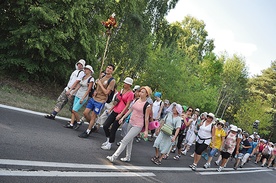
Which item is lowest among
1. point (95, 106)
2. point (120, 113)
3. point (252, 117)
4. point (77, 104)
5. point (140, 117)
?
point (77, 104)

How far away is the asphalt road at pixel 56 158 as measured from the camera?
3.62m

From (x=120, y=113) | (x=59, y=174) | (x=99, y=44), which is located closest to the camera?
(x=59, y=174)

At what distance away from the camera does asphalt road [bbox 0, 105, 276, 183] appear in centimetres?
362

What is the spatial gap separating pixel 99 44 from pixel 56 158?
8.53 metres

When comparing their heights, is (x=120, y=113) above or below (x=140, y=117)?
below

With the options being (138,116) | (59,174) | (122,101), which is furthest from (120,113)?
(59,174)

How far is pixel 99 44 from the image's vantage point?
12.0m

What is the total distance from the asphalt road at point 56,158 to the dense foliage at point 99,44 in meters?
4.23

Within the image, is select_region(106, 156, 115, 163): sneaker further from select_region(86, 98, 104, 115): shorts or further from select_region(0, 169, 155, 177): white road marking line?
select_region(86, 98, 104, 115): shorts

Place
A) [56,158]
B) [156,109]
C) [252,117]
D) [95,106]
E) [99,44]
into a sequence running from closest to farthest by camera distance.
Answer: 1. [56,158]
2. [95,106]
3. [156,109]
4. [99,44]
5. [252,117]

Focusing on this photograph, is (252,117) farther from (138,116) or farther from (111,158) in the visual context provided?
(111,158)

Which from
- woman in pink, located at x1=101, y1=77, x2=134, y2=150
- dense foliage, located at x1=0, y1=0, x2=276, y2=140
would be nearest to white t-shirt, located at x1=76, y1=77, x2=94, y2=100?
woman in pink, located at x1=101, y1=77, x2=134, y2=150

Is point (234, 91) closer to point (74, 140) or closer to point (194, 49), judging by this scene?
point (194, 49)

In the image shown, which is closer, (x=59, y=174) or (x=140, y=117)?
(x=59, y=174)
